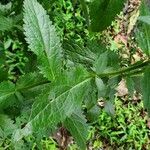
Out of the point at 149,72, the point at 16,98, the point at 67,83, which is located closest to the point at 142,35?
Answer: the point at 149,72

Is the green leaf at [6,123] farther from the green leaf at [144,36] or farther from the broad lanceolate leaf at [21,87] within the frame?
the green leaf at [144,36]

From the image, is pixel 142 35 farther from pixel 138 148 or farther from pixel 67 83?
pixel 138 148

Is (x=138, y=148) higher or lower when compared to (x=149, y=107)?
lower

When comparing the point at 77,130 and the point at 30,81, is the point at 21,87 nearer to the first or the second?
the point at 30,81

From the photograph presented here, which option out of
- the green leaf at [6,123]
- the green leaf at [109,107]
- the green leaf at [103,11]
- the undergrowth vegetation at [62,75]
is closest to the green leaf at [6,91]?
the undergrowth vegetation at [62,75]

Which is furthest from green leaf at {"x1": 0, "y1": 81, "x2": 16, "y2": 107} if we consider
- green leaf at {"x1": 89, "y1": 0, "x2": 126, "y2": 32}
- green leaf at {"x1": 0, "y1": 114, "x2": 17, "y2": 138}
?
green leaf at {"x1": 89, "y1": 0, "x2": 126, "y2": 32}

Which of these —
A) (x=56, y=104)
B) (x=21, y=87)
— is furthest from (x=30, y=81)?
(x=56, y=104)
